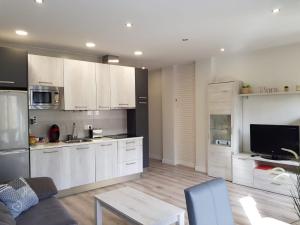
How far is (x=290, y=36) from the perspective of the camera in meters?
3.71

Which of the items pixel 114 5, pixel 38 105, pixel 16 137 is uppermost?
pixel 114 5

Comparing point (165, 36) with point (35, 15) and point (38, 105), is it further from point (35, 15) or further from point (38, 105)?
point (38, 105)

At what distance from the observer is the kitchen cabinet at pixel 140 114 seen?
5141mm

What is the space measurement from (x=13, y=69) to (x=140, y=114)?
2607mm

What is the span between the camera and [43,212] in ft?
7.39

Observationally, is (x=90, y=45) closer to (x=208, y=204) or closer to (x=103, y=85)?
(x=103, y=85)

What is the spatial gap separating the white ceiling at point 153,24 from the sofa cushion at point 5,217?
6.46 feet

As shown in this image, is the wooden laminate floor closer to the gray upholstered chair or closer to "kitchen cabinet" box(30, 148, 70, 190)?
"kitchen cabinet" box(30, 148, 70, 190)

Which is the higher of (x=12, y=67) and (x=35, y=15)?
(x=35, y=15)

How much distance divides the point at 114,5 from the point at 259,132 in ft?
11.0

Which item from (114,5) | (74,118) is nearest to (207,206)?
(114,5)

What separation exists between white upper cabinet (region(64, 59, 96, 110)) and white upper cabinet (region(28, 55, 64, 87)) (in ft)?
0.38

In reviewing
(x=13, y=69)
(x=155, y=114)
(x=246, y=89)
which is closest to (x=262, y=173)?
(x=246, y=89)

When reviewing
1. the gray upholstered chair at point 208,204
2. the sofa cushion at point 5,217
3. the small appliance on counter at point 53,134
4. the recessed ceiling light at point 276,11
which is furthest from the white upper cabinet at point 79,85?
the gray upholstered chair at point 208,204
